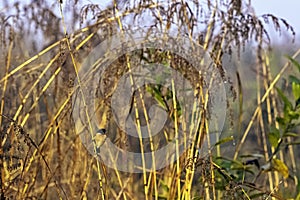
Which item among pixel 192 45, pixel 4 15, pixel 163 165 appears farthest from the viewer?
pixel 4 15

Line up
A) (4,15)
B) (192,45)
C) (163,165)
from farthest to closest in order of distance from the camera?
(4,15) → (163,165) → (192,45)

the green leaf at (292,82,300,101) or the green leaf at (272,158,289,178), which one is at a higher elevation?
the green leaf at (292,82,300,101)

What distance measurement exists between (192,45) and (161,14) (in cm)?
14

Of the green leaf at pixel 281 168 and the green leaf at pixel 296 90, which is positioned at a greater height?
the green leaf at pixel 296 90

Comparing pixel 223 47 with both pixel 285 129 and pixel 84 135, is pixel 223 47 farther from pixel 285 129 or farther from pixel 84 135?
pixel 84 135

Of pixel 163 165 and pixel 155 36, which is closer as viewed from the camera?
pixel 155 36

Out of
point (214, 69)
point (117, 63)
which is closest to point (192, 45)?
point (214, 69)

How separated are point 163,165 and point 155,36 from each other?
1.38 ft

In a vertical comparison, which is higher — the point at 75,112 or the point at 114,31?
the point at 114,31

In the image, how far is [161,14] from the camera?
156 cm

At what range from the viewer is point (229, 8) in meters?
1.63

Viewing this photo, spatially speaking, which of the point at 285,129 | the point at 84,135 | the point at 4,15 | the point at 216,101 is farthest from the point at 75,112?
the point at 285,129

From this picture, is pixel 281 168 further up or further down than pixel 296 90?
further down

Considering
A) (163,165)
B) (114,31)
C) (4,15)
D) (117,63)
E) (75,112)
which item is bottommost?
(163,165)
